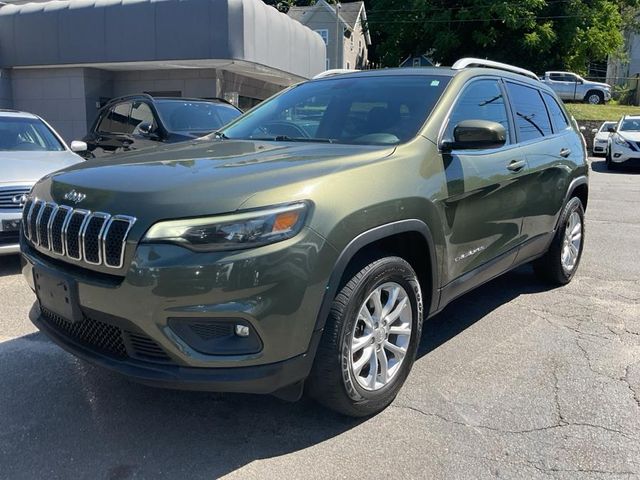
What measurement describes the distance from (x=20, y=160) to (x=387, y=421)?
488cm

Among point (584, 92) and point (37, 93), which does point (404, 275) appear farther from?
point (584, 92)

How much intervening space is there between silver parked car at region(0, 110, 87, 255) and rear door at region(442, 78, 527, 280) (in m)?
3.22

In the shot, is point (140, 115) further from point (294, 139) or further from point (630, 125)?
point (630, 125)

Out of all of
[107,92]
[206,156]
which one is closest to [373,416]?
[206,156]

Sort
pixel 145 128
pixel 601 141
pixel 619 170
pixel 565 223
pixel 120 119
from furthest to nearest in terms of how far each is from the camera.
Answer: pixel 601 141 → pixel 619 170 → pixel 120 119 → pixel 145 128 → pixel 565 223

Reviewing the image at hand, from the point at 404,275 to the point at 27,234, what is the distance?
1.99m

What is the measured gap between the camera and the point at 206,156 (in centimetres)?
312

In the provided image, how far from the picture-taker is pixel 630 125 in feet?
58.2

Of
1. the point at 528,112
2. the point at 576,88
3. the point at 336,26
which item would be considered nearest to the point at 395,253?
the point at 528,112

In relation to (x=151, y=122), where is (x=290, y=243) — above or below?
below

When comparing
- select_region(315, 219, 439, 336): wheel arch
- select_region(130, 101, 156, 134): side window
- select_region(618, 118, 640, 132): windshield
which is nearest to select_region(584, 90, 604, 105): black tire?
select_region(618, 118, 640, 132): windshield

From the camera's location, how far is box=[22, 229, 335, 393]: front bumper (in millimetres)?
2350

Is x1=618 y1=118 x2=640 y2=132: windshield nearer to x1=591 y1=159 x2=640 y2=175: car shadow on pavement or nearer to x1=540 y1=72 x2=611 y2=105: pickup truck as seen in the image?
x1=591 y1=159 x2=640 y2=175: car shadow on pavement

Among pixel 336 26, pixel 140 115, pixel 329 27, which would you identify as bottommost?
pixel 140 115
